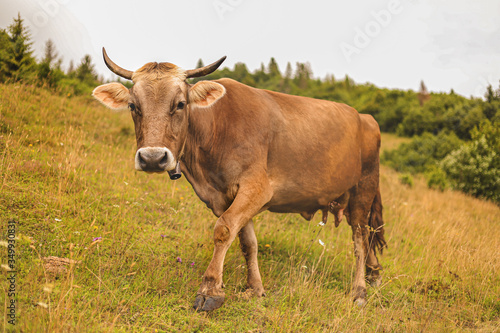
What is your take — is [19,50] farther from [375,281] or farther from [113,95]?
[375,281]

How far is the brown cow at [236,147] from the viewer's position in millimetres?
3158

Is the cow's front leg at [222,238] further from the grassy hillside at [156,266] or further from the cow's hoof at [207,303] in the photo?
the grassy hillside at [156,266]

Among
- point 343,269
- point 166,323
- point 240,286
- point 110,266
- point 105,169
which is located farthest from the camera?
point 105,169

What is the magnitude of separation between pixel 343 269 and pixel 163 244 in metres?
2.72

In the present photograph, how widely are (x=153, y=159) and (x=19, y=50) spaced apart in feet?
37.5

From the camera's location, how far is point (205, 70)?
337 centimetres

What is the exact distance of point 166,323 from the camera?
287cm

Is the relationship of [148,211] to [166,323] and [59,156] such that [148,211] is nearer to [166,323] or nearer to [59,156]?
[59,156]

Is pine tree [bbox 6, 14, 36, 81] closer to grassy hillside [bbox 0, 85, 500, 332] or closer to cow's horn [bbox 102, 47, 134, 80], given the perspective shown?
grassy hillside [bbox 0, 85, 500, 332]

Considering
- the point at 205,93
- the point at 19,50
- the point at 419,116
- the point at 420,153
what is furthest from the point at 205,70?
the point at 419,116

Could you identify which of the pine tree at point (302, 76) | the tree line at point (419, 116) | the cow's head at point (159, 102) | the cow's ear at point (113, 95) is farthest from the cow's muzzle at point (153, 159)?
the pine tree at point (302, 76)

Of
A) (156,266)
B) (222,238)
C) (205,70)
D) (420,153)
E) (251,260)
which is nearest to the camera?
(222,238)

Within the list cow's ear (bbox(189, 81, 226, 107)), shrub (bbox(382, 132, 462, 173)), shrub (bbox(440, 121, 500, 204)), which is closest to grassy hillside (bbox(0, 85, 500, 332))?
cow's ear (bbox(189, 81, 226, 107))

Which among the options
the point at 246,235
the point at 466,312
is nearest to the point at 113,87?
the point at 246,235
